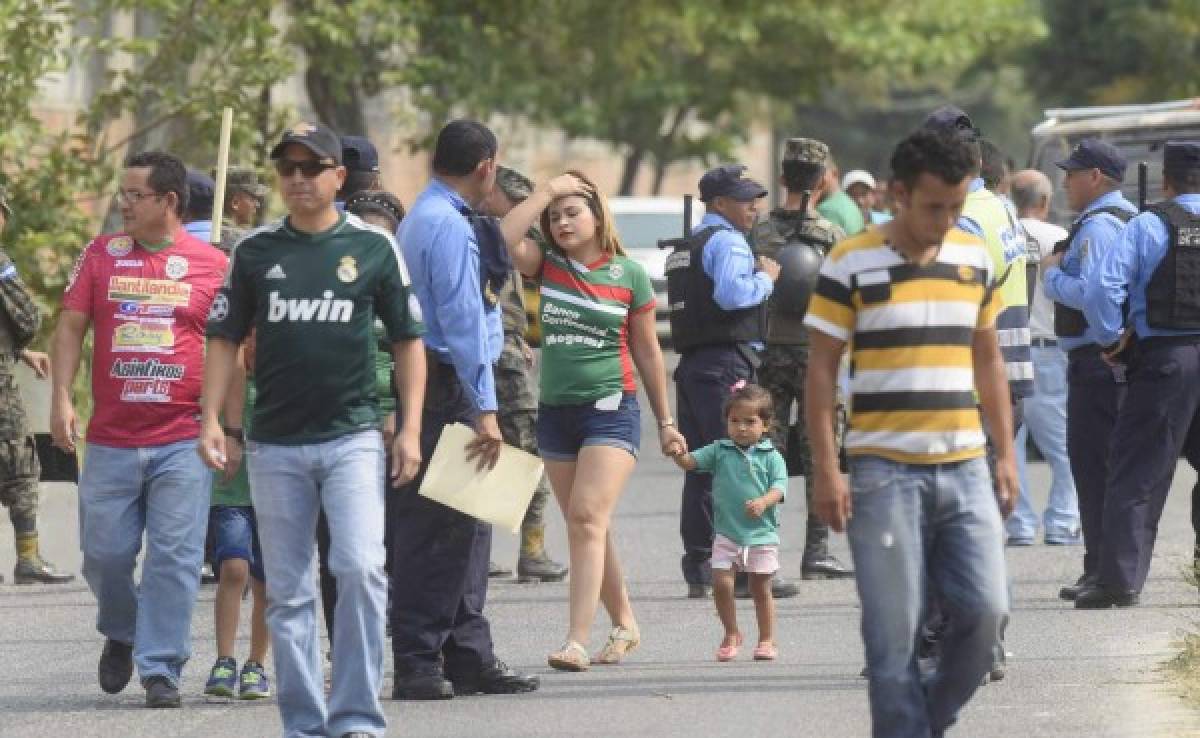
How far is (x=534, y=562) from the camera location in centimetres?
1445

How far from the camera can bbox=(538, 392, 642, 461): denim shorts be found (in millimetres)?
10734

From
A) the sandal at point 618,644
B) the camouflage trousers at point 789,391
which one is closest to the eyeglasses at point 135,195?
the sandal at point 618,644

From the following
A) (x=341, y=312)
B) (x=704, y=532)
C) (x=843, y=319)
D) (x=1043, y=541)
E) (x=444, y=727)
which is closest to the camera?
(x=843, y=319)

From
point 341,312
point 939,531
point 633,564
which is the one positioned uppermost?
point 341,312

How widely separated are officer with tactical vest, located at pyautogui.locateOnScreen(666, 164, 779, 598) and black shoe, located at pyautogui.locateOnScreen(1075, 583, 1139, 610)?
1713mm

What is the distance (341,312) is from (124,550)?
6.28 feet

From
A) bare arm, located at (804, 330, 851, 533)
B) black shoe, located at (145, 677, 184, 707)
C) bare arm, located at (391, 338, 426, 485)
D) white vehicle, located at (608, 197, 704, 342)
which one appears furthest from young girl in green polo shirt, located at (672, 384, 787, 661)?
white vehicle, located at (608, 197, 704, 342)

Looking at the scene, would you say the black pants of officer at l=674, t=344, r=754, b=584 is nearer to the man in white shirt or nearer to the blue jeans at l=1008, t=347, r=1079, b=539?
the man in white shirt

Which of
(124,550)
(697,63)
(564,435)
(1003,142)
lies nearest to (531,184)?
(564,435)

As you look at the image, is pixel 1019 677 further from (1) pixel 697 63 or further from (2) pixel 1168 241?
(1) pixel 697 63

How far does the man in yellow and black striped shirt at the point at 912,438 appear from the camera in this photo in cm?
784

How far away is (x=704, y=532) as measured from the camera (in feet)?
44.8

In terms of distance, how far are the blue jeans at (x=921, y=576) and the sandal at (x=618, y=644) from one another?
3143mm

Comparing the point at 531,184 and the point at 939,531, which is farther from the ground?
the point at 531,184
